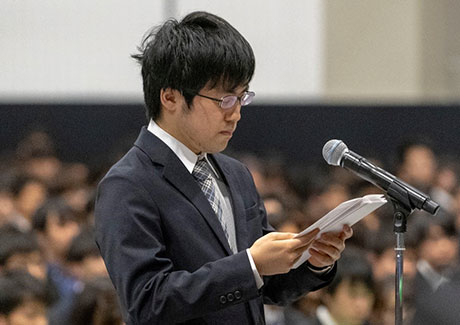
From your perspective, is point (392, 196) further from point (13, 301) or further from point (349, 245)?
point (349, 245)

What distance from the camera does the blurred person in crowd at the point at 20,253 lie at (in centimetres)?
480

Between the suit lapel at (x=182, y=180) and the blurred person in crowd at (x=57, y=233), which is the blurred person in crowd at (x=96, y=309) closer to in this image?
the blurred person in crowd at (x=57, y=233)

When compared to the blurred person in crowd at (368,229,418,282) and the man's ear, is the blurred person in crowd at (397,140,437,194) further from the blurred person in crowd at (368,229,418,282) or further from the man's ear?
the man's ear

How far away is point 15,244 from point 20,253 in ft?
0.16

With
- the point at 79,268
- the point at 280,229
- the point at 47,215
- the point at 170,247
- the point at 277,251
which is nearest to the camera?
the point at 277,251

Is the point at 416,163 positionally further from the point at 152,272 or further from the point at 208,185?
the point at 152,272

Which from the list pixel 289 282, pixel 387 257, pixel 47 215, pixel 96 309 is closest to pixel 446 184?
pixel 387 257

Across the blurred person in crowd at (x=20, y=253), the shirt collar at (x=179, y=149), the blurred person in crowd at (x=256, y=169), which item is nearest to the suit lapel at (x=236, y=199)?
the shirt collar at (x=179, y=149)

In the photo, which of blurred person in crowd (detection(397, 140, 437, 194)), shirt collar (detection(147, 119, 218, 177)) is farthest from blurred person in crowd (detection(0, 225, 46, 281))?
blurred person in crowd (detection(397, 140, 437, 194))

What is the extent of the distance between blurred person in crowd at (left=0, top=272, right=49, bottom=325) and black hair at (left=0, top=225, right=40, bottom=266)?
58 cm

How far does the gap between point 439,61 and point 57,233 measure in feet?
17.1

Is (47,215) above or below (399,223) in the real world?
below

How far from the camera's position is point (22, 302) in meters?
4.15

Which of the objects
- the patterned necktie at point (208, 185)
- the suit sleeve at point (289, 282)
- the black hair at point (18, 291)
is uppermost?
the patterned necktie at point (208, 185)
